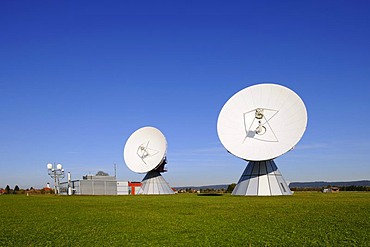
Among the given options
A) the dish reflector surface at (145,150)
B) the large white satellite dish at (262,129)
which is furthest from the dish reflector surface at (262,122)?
the dish reflector surface at (145,150)

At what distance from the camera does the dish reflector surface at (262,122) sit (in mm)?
44000

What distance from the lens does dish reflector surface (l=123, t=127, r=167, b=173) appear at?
69.2 m

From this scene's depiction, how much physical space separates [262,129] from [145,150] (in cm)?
3109

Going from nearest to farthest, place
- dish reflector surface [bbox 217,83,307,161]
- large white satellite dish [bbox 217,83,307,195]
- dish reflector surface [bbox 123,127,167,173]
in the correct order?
dish reflector surface [bbox 217,83,307,161] → large white satellite dish [bbox 217,83,307,195] → dish reflector surface [bbox 123,127,167,173]

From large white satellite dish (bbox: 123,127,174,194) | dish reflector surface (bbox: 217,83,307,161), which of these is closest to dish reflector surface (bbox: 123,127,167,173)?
large white satellite dish (bbox: 123,127,174,194)

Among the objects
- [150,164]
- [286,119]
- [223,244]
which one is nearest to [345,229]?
[223,244]

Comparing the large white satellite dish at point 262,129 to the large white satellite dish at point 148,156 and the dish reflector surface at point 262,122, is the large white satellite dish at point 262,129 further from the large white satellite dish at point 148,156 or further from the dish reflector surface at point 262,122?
the large white satellite dish at point 148,156

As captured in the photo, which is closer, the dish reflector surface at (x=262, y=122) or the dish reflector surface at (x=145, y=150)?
the dish reflector surface at (x=262, y=122)

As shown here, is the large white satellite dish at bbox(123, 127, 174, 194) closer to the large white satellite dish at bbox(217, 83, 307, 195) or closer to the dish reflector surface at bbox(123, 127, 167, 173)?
the dish reflector surface at bbox(123, 127, 167, 173)

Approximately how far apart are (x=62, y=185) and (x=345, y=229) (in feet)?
279

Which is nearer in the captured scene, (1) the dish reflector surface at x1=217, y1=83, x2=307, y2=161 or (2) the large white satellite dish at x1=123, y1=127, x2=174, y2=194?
(1) the dish reflector surface at x1=217, y1=83, x2=307, y2=161

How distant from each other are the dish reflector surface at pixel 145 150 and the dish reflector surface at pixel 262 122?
22.8 metres

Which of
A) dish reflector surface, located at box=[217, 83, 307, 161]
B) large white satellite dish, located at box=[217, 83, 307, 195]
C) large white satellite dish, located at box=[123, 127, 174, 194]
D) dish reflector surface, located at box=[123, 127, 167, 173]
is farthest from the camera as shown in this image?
large white satellite dish, located at box=[123, 127, 174, 194]

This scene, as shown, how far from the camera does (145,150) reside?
72.0 meters
